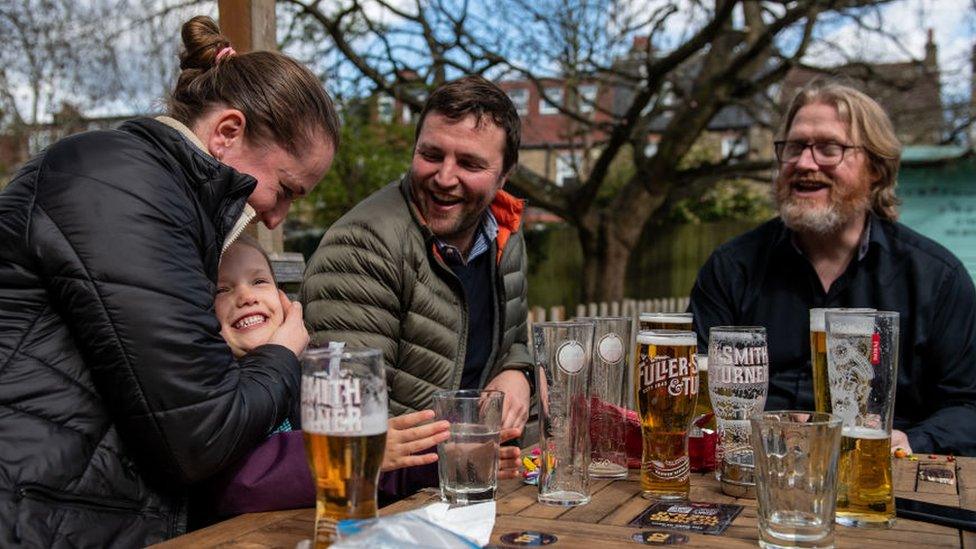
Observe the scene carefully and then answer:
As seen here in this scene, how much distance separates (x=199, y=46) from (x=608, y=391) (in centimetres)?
119

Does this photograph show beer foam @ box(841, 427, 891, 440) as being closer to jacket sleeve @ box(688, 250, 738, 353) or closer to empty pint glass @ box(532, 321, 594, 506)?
empty pint glass @ box(532, 321, 594, 506)

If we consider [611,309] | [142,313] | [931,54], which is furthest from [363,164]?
[142,313]

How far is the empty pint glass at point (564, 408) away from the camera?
1.56m

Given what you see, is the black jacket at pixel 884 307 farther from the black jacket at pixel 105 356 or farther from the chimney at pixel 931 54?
the chimney at pixel 931 54

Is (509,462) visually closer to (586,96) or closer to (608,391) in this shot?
(608,391)

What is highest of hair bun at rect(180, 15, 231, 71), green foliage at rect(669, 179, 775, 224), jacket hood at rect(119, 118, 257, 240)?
green foliage at rect(669, 179, 775, 224)

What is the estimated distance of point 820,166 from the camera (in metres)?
3.13

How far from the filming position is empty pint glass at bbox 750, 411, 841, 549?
127cm

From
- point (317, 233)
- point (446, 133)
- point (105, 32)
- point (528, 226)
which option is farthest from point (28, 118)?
point (446, 133)

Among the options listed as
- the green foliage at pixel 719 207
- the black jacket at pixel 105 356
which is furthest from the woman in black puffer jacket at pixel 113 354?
the green foliage at pixel 719 207

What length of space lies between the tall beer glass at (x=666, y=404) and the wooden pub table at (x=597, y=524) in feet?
0.18

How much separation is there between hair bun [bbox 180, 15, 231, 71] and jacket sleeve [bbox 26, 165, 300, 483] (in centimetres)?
55

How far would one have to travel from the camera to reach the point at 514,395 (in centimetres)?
267

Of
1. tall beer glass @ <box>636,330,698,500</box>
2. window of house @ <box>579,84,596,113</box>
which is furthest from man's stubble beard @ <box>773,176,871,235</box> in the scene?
window of house @ <box>579,84,596,113</box>
